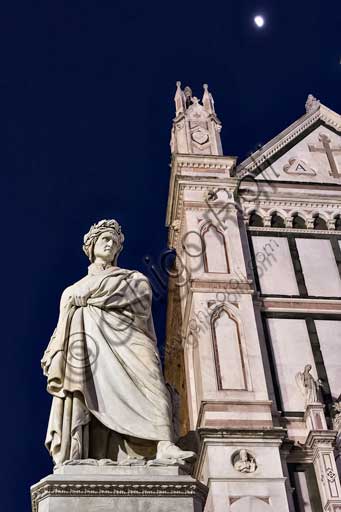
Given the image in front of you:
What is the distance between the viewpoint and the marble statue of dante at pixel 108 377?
4023 millimetres

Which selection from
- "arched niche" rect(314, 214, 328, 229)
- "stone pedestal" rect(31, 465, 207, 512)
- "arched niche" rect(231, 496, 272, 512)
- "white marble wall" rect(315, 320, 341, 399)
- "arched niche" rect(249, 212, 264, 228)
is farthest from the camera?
"arched niche" rect(314, 214, 328, 229)

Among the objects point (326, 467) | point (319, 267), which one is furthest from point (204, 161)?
point (326, 467)

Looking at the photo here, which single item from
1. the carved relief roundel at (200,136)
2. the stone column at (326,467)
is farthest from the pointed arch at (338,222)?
the stone column at (326,467)

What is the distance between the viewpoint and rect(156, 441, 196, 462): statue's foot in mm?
3893

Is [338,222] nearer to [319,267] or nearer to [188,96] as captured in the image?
[319,267]

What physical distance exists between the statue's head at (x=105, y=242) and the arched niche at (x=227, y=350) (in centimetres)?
475

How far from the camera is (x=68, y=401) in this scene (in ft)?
13.5

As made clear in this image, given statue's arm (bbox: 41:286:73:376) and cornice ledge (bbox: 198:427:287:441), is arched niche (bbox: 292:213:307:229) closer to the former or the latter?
cornice ledge (bbox: 198:427:287:441)

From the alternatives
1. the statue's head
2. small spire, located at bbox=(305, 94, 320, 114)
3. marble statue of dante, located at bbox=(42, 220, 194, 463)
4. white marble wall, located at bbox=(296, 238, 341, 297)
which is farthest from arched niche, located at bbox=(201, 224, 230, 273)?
marble statue of dante, located at bbox=(42, 220, 194, 463)

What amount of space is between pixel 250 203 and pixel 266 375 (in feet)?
10.9

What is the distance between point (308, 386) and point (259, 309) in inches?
56.8

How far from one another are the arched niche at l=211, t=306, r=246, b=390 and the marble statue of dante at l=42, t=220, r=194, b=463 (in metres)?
5.07

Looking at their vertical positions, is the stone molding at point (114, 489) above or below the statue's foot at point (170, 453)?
below

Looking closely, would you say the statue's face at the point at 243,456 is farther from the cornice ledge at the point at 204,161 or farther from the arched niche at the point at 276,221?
the cornice ledge at the point at 204,161
